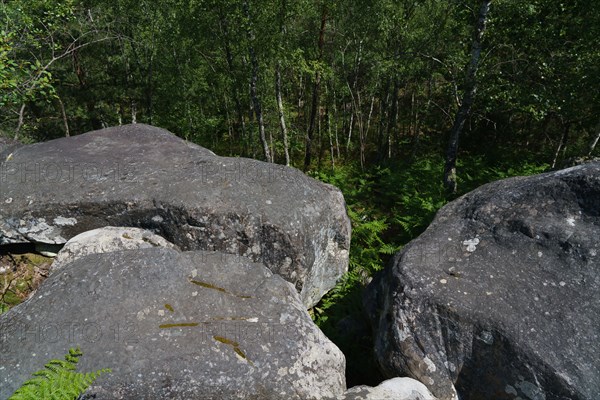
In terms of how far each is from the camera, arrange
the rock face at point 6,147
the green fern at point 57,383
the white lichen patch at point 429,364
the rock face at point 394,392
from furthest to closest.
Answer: the rock face at point 6,147 < the white lichen patch at point 429,364 < the rock face at point 394,392 < the green fern at point 57,383

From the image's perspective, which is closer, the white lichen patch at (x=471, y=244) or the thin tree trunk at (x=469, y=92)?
the white lichen patch at (x=471, y=244)

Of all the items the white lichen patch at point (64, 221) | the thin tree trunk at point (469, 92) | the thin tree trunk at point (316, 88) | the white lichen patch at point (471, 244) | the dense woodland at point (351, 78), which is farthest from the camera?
the thin tree trunk at point (316, 88)

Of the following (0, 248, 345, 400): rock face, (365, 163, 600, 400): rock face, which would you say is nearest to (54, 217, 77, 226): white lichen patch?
(0, 248, 345, 400): rock face

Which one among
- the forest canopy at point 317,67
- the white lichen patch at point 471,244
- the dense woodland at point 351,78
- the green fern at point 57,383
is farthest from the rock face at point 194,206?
the forest canopy at point 317,67

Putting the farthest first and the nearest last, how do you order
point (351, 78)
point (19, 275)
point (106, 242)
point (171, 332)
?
1. point (351, 78)
2. point (19, 275)
3. point (106, 242)
4. point (171, 332)

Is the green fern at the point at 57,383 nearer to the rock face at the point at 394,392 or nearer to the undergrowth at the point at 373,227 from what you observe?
the rock face at the point at 394,392

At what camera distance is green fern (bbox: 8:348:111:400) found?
358 cm

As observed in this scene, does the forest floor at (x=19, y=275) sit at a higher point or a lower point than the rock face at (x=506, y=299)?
lower

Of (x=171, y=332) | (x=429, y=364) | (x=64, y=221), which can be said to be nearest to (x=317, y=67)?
(x=64, y=221)

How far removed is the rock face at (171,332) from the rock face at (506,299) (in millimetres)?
1334

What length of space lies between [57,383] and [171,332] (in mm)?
1349

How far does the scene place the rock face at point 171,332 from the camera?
4.49m

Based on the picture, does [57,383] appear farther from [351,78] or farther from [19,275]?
[351,78]

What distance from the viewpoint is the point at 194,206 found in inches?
296
